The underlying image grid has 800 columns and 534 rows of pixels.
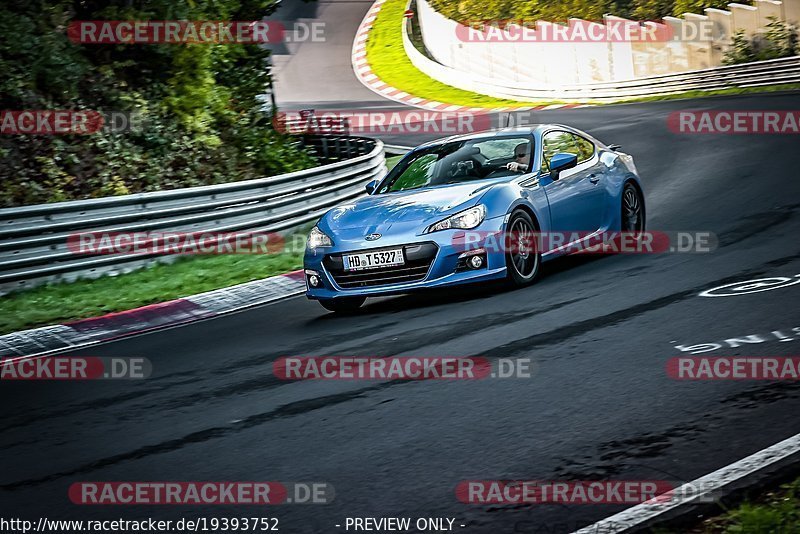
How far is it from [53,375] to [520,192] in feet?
13.3

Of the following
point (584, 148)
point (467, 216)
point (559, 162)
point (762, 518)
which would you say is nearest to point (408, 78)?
point (584, 148)

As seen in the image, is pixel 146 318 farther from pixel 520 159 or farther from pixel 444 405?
pixel 444 405

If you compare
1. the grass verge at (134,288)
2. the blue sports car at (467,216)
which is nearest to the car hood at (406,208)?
the blue sports car at (467,216)

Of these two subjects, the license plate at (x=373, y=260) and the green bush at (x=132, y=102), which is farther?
the green bush at (x=132, y=102)

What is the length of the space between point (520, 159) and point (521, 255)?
1130 mm

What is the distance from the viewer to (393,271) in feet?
29.9

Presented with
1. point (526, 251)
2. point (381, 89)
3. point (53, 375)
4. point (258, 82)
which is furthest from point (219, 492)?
point (381, 89)

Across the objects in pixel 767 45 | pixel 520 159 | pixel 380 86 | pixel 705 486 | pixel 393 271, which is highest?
pixel 767 45

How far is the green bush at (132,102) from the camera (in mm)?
14594

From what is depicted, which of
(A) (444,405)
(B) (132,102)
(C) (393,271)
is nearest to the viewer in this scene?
(A) (444,405)

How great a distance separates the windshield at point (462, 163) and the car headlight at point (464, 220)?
0.92 meters

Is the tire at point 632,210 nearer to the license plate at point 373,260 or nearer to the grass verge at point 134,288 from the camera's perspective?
the license plate at point 373,260

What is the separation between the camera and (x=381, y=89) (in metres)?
41.3

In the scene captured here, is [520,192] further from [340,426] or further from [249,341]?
[340,426]
